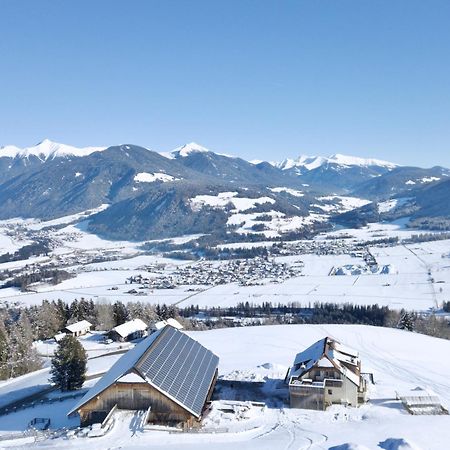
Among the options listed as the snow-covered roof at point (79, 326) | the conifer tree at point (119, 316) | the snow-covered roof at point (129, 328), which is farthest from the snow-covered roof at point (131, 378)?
the conifer tree at point (119, 316)

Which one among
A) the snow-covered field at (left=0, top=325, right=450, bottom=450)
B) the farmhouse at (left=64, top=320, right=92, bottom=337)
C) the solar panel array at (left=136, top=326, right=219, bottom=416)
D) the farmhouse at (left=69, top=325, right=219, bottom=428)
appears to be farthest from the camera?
the farmhouse at (left=64, top=320, right=92, bottom=337)

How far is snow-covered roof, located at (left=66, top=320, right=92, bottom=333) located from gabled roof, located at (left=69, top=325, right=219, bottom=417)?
2614 cm

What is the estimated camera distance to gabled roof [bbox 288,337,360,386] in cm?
2916

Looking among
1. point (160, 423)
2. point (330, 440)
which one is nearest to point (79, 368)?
point (160, 423)

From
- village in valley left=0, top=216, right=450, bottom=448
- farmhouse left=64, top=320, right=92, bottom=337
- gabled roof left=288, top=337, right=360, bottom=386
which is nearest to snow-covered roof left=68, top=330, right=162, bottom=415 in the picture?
village in valley left=0, top=216, right=450, bottom=448

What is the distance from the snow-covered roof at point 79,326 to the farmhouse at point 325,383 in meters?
34.0

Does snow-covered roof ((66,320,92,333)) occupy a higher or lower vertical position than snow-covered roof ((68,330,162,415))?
lower

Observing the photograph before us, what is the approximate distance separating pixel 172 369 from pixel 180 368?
3.06ft

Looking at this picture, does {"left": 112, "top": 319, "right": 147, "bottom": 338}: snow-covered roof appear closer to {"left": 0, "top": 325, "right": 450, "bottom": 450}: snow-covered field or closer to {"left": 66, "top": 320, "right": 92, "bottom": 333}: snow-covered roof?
{"left": 66, "top": 320, "right": 92, "bottom": 333}: snow-covered roof

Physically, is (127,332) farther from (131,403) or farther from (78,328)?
(131,403)

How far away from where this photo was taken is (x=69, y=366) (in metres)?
34.2

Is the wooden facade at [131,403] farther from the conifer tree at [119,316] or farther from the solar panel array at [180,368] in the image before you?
the conifer tree at [119,316]

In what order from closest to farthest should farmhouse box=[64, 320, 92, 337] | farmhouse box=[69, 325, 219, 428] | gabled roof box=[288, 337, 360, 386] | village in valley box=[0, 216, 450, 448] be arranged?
1. village in valley box=[0, 216, 450, 448]
2. farmhouse box=[69, 325, 219, 428]
3. gabled roof box=[288, 337, 360, 386]
4. farmhouse box=[64, 320, 92, 337]

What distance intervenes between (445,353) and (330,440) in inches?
971
